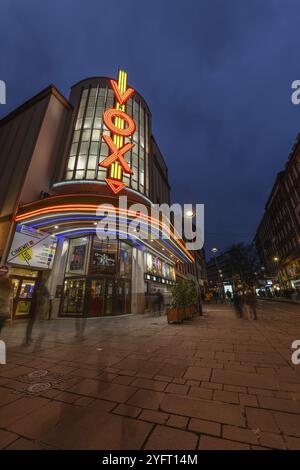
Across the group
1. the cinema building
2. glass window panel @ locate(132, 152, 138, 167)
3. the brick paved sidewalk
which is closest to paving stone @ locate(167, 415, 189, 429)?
the brick paved sidewalk

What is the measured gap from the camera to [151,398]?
9.50 ft

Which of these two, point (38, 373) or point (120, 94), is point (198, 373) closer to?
point (38, 373)

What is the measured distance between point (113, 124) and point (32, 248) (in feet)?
34.6

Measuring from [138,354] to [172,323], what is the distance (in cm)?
565

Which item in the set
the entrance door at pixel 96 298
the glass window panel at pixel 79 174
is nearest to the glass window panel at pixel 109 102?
the glass window panel at pixel 79 174

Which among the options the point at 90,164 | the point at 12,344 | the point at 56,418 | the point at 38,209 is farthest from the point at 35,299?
the point at 56,418

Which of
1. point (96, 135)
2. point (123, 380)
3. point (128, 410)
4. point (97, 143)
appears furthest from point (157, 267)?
point (128, 410)

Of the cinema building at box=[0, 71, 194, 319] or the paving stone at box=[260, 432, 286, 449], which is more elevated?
the cinema building at box=[0, 71, 194, 319]

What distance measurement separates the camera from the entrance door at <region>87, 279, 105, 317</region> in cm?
1311

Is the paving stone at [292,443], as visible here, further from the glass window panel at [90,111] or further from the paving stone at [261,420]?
the glass window panel at [90,111]

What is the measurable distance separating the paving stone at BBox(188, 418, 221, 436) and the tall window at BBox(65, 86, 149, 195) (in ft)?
49.0

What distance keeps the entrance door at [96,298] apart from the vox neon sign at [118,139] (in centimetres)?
647

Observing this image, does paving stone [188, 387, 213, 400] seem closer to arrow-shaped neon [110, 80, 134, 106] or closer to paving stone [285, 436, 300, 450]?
paving stone [285, 436, 300, 450]
